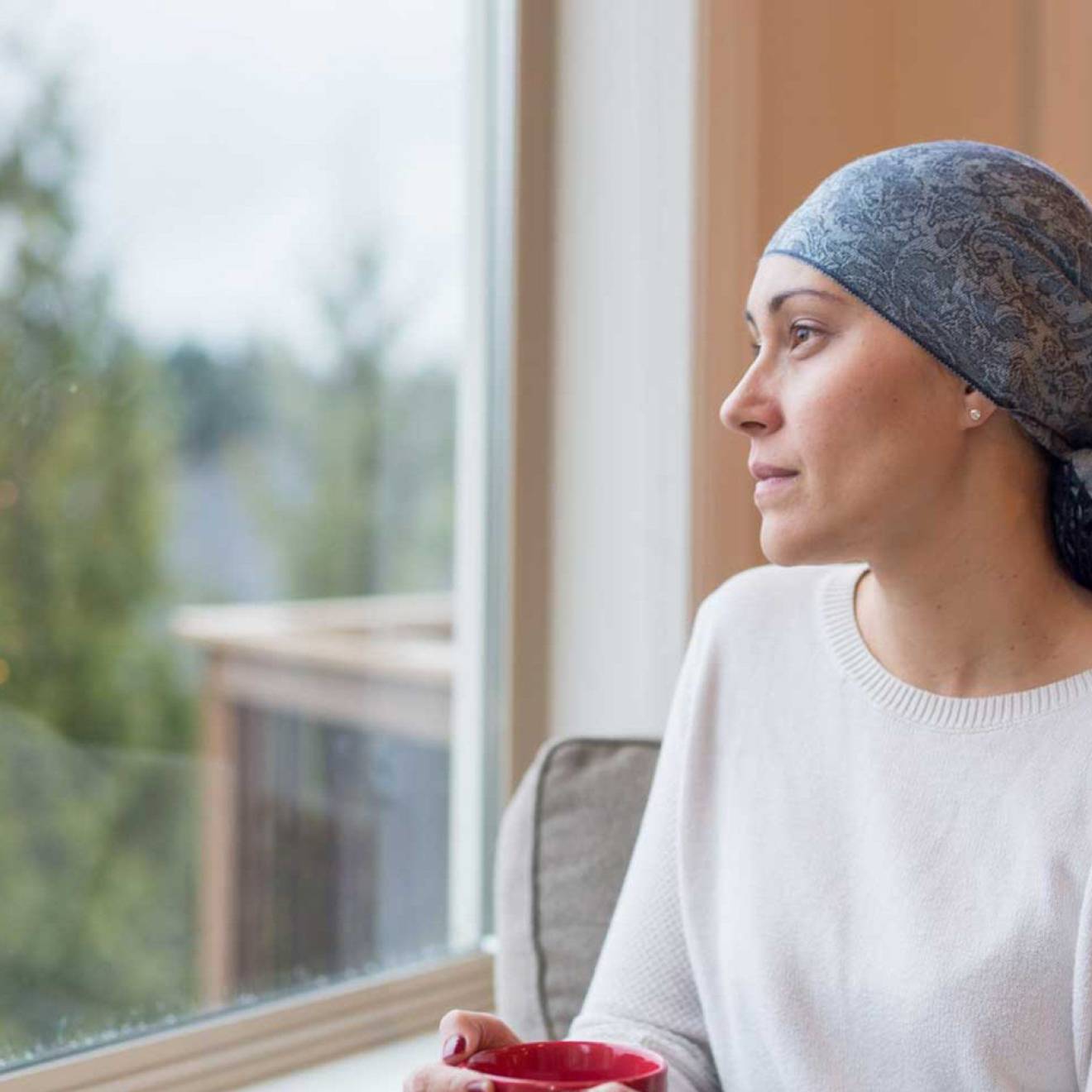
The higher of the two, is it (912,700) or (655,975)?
Answer: (912,700)

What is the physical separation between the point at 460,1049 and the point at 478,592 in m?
1.02

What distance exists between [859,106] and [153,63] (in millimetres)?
973

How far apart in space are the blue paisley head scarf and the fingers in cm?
63

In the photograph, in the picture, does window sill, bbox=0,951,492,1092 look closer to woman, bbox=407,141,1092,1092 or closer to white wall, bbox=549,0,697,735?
white wall, bbox=549,0,697,735

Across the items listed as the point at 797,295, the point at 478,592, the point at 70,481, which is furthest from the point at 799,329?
the point at 70,481

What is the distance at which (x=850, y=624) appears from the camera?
1.36 metres

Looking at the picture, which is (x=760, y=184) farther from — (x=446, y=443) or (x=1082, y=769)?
(x=1082, y=769)

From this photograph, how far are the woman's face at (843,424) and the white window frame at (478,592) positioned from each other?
69 centimetres

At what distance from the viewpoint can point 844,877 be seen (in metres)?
1.26

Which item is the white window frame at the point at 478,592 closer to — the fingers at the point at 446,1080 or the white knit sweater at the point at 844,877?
the white knit sweater at the point at 844,877

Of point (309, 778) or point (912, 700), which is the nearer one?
point (912, 700)

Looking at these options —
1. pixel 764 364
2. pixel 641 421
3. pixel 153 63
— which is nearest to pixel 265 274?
pixel 153 63

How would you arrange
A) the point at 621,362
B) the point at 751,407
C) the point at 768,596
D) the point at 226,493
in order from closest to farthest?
1. the point at 751,407
2. the point at 768,596
3. the point at 621,362
4. the point at 226,493

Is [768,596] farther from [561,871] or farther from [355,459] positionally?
[355,459]
